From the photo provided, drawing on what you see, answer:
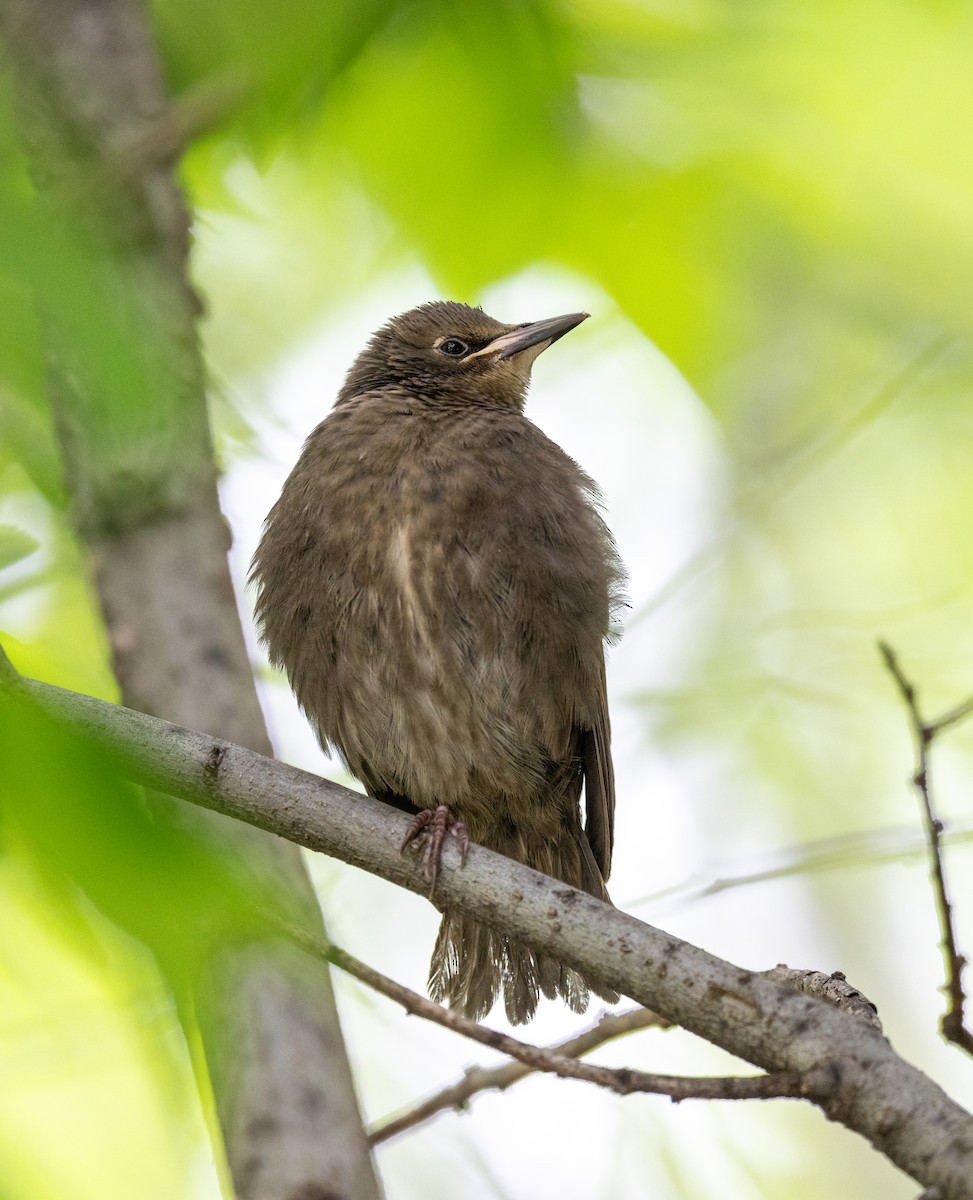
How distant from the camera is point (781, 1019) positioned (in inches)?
88.7

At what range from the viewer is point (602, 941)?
8.02 feet

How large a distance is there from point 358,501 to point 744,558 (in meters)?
3.01

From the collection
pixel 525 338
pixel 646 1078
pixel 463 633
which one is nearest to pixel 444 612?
pixel 463 633

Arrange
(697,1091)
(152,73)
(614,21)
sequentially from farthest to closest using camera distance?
(152,73), (614,21), (697,1091)

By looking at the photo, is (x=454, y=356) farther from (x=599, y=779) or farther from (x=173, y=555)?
(x=599, y=779)

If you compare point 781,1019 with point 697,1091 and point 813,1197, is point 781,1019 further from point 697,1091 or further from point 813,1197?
point 813,1197

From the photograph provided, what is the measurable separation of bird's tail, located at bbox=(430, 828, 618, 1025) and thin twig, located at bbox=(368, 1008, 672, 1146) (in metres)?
0.77

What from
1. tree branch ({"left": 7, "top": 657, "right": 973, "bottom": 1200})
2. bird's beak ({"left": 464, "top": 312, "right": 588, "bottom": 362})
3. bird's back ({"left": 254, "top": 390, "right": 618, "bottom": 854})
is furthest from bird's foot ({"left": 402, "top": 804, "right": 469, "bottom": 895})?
bird's beak ({"left": 464, "top": 312, "right": 588, "bottom": 362})

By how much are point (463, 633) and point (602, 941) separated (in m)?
1.43

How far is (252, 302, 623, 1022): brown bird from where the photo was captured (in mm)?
3771

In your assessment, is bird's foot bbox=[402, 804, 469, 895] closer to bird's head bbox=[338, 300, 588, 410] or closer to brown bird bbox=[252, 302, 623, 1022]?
brown bird bbox=[252, 302, 623, 1022]

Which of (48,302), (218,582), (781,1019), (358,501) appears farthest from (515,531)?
(48,302)

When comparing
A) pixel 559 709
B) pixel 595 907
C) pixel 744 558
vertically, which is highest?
pixel 744 558

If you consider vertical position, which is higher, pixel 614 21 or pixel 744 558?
pixel 744 558
